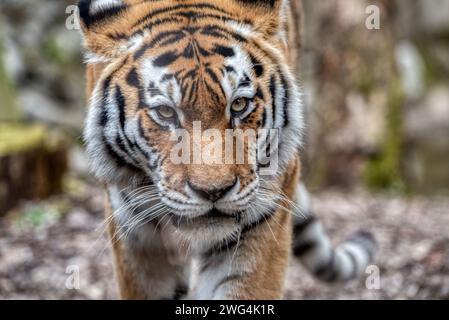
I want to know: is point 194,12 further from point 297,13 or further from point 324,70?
point 324,70

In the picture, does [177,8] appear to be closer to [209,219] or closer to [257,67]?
[257,67]

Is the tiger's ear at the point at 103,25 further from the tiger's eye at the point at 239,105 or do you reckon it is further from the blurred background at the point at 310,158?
the blurred background at the point at 310,158

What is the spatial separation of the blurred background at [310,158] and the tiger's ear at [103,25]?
237 cm

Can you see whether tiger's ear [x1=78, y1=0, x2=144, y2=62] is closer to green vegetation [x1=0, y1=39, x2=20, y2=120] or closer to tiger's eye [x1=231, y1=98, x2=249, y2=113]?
tiger's eye [x1=231, y1=98, x2=249, y2=113]

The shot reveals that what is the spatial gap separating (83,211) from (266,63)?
4.30 m

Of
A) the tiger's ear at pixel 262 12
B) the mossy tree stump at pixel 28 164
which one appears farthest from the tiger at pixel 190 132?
the mossy tree stump at pixel 28 164

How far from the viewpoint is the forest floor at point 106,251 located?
17.3 ft

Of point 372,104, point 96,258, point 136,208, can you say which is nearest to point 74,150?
point 96,258

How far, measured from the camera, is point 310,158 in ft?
29.9

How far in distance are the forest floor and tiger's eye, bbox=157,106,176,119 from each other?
125 cm

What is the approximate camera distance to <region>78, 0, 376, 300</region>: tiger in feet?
10.0

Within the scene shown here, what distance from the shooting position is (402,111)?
30.7 feet

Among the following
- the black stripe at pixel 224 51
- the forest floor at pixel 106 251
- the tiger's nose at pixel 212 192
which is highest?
the black stripe at pixel 224 51

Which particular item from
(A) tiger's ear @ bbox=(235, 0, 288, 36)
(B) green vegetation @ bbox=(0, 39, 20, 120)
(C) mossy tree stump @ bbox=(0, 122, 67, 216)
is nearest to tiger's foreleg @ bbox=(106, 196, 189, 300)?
(A) tiger's ear @ bbox=(235, 0, 288, 36)
